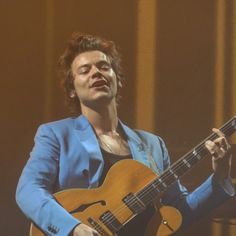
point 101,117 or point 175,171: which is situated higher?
point 101,117

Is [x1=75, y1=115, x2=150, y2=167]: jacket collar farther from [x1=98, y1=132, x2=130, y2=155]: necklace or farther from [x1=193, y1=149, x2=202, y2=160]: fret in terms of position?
[x1=193, y1=149, x2=202, y2=160]: fret

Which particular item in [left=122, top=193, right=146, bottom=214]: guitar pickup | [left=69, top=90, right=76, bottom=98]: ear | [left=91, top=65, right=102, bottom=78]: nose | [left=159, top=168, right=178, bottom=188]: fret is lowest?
[left=122, top=193, right=146, bottom=214]: guitar pickup

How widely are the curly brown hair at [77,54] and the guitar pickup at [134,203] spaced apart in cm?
34

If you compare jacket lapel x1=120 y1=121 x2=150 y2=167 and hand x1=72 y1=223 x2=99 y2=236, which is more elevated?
jacket lapel x1=120 y1=121 x2=150 y2=167

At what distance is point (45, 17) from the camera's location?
69.7 inches

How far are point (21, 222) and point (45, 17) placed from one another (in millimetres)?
670

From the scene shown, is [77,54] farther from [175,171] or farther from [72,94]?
[175,171]

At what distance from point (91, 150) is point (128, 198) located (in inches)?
6.9

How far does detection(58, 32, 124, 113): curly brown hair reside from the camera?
5.31ft

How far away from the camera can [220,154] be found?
4.91 feet

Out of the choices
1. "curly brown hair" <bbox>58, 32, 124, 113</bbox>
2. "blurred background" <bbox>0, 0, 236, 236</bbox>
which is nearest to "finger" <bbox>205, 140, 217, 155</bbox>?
"blurred background" <bbox>0, 0, 236, 236</bbox>

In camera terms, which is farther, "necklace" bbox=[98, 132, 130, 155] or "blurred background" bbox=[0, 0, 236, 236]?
"blurred background" bbox=[0, 0, 236, 236]

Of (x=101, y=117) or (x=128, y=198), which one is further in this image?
(x=101, y=117)

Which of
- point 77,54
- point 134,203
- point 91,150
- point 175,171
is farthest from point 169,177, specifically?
point 77,54
